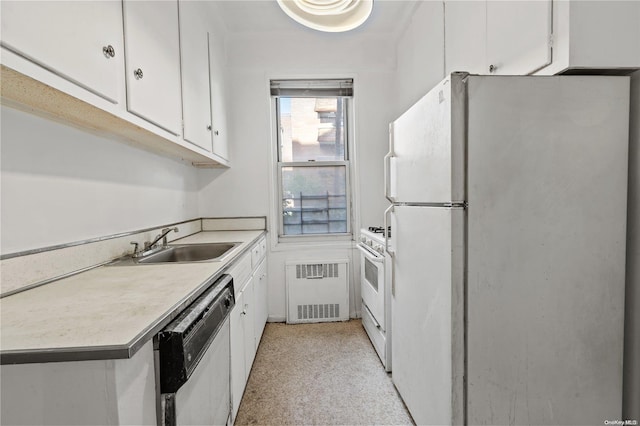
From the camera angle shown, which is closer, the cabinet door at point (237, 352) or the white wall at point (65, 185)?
the white wall at point (65, 185)

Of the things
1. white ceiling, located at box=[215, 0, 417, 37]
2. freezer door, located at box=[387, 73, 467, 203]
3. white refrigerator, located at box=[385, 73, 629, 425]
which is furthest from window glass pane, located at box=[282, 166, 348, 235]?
white refrigerator, located at box=[385, 73, 629, 425]

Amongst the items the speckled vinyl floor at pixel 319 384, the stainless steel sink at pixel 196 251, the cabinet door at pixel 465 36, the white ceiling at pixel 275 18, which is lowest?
the speckled vinyl floor at pixel 319 384

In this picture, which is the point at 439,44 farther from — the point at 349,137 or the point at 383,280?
the point at 383,280

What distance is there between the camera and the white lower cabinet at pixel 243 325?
4.85 ft

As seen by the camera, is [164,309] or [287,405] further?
[287,405]

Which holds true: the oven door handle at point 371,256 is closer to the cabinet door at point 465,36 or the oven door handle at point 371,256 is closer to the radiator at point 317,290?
the radiator at point 317,290

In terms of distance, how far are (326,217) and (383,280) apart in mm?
1249

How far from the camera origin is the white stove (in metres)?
2.01

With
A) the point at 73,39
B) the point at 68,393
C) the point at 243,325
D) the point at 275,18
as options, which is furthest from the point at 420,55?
the point at 68,393

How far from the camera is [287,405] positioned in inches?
68.2

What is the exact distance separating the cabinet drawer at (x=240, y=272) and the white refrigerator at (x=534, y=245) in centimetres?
105

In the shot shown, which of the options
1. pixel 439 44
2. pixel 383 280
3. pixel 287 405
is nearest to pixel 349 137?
pixel 439 44

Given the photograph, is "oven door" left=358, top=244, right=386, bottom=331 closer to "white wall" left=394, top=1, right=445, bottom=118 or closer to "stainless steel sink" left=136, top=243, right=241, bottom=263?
"stainless steel sink" left=136, top=243, right=241, bottom=263

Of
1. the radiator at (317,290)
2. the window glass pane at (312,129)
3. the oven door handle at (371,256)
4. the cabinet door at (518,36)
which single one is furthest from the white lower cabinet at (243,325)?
the cabinet door at (518,36)
